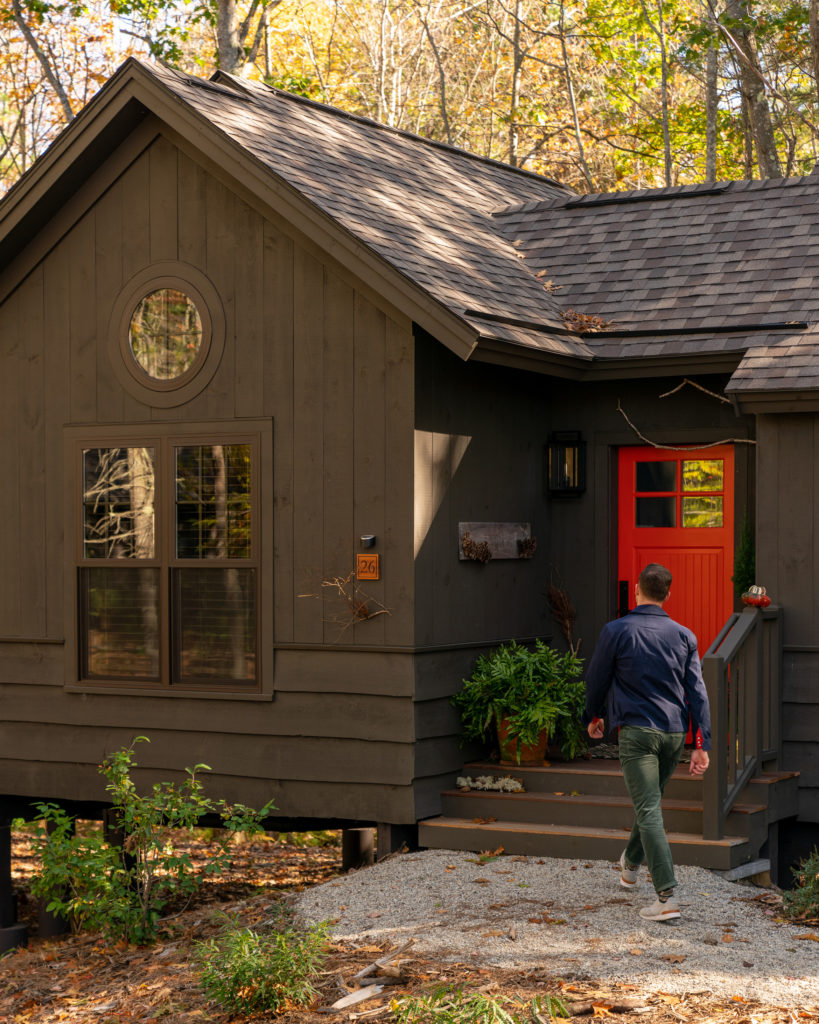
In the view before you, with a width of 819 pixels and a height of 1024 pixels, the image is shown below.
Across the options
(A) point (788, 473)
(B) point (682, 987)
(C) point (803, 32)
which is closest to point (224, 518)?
(A) point (788, 473)

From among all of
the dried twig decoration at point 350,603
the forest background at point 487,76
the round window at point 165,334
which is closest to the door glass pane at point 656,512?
the dried twig decoration at point 350,603

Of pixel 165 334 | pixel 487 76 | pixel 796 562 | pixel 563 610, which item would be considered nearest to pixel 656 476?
pixel 563 610

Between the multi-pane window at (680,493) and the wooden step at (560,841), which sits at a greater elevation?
the multi-pane window at (680,493)

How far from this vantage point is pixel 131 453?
8820 mm

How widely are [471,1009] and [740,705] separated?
3.32 meters

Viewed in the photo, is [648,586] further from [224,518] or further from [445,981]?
[224,518]

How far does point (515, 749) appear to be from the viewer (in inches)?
325

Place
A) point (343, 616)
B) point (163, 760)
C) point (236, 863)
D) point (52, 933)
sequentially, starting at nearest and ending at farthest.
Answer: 1. point (343, 616)
2. point (163, 760)
3. point (52, 933)
4. point (236, 863)

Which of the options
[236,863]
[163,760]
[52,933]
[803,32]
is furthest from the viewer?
[803,32]

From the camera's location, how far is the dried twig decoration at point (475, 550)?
27.7 ft

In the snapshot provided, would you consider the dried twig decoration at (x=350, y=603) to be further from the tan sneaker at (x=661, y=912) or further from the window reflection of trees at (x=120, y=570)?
the tan sneaker at (x=661, y=912)

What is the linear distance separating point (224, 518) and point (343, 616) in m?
1.08

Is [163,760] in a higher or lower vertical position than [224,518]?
lower

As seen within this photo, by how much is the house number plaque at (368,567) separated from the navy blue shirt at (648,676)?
6.53ft
